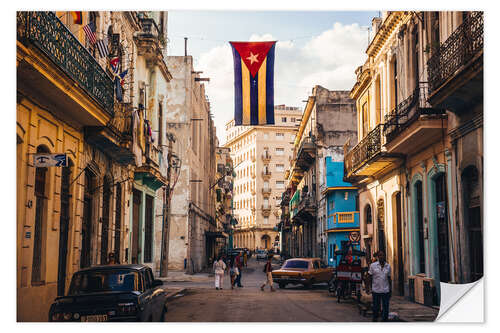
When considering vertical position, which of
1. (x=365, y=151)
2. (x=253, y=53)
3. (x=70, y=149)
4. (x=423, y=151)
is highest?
(x=253, y=53)

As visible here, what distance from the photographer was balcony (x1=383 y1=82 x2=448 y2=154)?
15.2 meters

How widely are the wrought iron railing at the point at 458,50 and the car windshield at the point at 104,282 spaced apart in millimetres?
7542

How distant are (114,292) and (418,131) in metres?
9.02

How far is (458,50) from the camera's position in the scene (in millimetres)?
12609

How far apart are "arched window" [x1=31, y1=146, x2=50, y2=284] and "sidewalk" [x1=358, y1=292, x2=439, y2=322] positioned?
7.77 m

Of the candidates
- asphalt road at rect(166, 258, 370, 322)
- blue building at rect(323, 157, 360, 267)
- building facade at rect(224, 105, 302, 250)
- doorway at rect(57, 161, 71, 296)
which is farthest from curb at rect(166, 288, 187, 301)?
Result: building facade at rect(224, 105, 302, 250)

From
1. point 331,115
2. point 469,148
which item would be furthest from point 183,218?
point 469,148

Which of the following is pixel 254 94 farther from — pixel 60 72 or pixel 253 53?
pixel 60 72

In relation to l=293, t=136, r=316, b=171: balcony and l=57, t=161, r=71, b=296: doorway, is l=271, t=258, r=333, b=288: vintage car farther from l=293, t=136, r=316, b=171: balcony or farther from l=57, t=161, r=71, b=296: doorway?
l=293, t=136, r=316, b=171: balcony

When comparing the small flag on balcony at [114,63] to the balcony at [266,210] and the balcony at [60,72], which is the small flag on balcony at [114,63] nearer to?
the balcony at [60,72]

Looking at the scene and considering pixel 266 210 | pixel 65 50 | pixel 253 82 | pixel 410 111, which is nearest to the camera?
pixel 65 50

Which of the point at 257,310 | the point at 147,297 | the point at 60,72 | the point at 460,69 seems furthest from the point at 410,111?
the point at 147,297

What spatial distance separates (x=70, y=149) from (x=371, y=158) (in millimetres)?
10072

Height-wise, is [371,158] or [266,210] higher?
[266,210]
